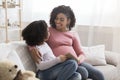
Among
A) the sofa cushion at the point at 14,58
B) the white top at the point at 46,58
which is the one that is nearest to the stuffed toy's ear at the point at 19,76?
the sofa cushion at the point at 14,58

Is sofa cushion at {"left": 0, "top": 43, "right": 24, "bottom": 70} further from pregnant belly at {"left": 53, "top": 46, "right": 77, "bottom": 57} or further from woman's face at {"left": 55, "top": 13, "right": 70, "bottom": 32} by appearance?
woman's face at {"left": 55, "top": 13, "right": 70, "bottom": 32}

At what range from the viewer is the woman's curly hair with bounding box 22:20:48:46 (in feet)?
6.95

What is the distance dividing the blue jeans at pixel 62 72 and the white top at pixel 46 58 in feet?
0.15

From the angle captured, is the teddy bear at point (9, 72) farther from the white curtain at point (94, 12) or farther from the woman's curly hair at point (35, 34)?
the white curtain at point (94, 12)

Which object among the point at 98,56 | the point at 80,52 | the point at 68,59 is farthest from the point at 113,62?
the point at 68,59

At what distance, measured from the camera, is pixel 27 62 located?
7.03 ft

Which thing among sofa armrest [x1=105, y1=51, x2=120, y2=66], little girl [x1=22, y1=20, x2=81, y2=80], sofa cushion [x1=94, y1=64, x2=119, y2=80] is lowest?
sofa cushion [x1=94, y1=64, x2=119, y2=80]

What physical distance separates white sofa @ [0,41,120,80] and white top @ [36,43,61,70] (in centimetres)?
12

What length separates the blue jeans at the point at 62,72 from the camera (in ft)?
6.77

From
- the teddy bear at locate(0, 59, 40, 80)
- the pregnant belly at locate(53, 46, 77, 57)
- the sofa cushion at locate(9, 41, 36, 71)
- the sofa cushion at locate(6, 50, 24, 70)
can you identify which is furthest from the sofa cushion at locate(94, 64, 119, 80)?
the teddy bear at locate(0, 59, 40, 80)

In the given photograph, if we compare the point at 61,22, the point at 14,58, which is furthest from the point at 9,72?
the point at 61,22

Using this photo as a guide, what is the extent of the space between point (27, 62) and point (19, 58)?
0.12m

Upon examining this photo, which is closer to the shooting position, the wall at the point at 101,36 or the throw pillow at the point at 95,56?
the throw pillow at the point at 95,56

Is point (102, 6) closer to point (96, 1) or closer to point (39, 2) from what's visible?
point (96, 1)
